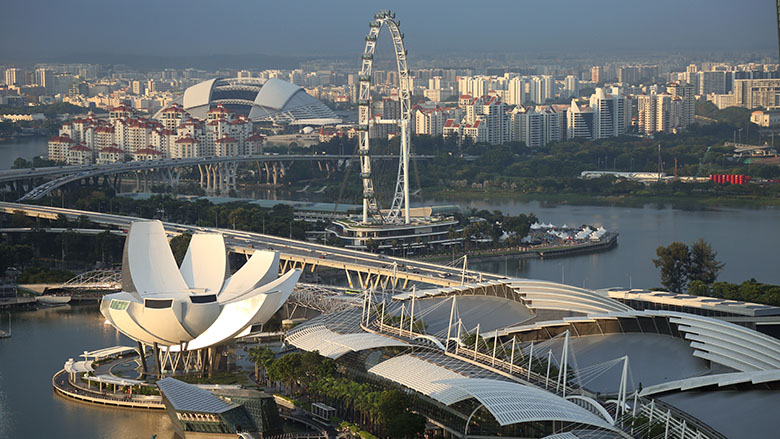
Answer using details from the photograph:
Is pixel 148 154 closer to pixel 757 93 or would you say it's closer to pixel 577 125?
pixel 577 125

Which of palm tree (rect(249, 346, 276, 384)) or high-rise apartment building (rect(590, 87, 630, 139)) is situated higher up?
high-rise apartment building (rect(590, 87, 630, 139))

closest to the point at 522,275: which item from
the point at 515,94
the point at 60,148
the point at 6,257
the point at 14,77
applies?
the point at 6,257

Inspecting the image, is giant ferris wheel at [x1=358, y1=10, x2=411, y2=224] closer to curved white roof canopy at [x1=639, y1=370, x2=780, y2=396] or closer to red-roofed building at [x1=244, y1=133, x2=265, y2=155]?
curved white roof canopy at [x1=639, y1=370, x2=780, y2=396]

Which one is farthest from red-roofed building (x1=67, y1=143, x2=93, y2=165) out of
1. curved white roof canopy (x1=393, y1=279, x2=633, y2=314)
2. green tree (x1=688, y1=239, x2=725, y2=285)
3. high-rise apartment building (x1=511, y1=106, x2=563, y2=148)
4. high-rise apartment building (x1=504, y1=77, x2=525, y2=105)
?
high-rise apartment building (x1=504, y1=77, x2=525, y2=105)

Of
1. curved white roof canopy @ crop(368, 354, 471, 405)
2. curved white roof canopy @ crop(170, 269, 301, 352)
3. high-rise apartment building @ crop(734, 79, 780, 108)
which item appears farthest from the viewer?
high-rise apartment building @ crop(734, 79, 780, 108)

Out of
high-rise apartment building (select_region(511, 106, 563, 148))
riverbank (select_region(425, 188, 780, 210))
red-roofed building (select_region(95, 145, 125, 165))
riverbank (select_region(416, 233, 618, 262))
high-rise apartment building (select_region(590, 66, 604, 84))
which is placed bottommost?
riverbank (select_region(416, 233, 618, 262))

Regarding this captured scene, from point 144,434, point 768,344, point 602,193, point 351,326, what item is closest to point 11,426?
point 144,434
